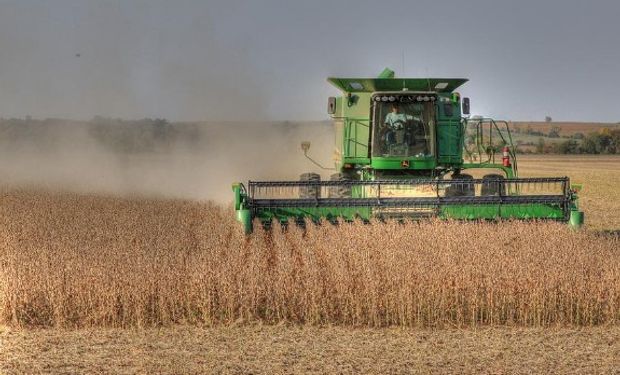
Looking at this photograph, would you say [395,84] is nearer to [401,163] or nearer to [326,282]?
[401,163]

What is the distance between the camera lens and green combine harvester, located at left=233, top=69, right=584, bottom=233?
36.3ft

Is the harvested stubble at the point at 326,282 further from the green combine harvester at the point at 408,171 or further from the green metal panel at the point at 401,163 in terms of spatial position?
the green metal panel at the point at 401,163

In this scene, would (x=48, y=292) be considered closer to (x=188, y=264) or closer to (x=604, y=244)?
(x=188, y=264)

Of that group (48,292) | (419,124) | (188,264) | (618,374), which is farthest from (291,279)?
(419,124)

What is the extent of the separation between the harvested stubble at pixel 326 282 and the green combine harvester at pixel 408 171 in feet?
4.41

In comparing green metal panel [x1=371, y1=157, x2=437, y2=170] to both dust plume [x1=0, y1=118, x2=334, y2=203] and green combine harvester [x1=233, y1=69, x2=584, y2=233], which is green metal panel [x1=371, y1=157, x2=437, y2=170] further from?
dust plume [x1=0, y1=118, x2=334, y2=203]

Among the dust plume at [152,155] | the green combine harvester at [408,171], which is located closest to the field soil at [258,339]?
the green combine harvester at [408,171]

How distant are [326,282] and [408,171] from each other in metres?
4.96

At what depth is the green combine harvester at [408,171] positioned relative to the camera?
11.1m

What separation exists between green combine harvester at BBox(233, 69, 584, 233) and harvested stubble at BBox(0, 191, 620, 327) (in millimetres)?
1344

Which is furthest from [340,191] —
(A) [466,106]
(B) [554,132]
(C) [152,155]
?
(B) [554,132]

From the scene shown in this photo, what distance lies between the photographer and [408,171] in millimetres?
12086

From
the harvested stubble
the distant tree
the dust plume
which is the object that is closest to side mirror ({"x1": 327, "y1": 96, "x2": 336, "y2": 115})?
the harvested stubble

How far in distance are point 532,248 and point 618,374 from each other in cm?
362
